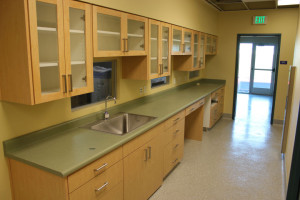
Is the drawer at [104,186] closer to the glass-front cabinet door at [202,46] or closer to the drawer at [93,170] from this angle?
the drawer at [93,170]

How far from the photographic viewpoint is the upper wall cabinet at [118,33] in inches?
89.0

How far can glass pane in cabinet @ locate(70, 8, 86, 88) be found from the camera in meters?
2.02

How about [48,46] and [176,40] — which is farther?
[176,40]

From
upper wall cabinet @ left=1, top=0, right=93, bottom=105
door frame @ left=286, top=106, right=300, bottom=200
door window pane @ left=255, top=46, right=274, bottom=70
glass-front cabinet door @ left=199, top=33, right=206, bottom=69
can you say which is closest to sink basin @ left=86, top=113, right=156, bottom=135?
upper wall cabinet @ left=1, top=0, right=93, bottom=105

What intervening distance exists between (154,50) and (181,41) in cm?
94

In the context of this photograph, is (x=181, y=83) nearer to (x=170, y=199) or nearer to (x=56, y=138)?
(x=170, y=199)

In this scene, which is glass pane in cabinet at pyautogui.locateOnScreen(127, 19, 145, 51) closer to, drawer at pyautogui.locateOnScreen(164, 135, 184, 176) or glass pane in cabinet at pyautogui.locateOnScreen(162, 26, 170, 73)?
glass pane in cabinet at pyautogui.locateOnScreen(162, 26, 170, 73)

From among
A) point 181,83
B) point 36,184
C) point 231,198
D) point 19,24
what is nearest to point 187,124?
point 181,83

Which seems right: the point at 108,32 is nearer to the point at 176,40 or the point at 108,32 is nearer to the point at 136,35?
the point at 136,35

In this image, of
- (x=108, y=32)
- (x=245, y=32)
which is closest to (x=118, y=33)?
(x=108, y=32)

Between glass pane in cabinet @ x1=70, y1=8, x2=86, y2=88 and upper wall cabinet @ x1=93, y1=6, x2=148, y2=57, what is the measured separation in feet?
0.43

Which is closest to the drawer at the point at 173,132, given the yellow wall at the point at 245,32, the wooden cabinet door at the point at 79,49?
the wooden cabinet door at the point at 79,49

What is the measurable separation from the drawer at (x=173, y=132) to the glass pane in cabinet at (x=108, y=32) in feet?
4.12

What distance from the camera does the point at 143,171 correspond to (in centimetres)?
259
